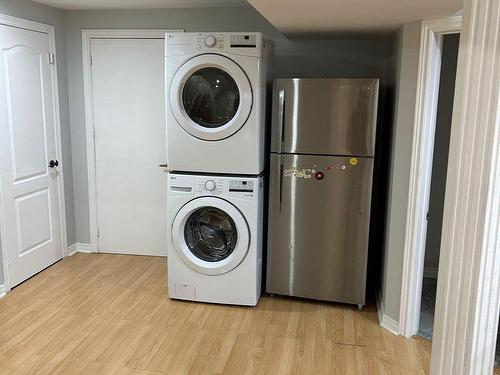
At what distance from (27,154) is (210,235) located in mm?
1675

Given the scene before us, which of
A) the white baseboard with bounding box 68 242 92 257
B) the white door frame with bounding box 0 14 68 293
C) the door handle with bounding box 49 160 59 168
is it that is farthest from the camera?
the white baseboard with bounding box 68 242 92 257

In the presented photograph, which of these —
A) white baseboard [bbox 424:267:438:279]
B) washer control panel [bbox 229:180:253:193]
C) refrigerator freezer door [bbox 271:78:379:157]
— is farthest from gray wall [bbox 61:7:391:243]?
white baseboard [bbox 424:267:438:279]

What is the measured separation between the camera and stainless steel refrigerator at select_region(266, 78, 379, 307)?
3162 millimetres

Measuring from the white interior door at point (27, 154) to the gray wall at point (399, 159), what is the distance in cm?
287

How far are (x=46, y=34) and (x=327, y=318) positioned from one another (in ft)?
10.8

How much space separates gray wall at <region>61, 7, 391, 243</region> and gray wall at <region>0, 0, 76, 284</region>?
0.08m

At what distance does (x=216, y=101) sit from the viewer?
3297 millimetres

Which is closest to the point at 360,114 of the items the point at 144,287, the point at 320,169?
the point at 320,169

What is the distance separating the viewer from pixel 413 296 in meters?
3.00

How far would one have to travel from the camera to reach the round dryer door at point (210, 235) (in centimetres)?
332

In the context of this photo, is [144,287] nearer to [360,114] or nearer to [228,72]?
[228,72]

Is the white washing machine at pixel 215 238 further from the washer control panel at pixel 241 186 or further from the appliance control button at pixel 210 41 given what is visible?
the appliance control button at pixel 210 41

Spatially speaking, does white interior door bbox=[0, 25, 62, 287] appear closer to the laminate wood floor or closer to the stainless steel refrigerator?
the laminate wood floor

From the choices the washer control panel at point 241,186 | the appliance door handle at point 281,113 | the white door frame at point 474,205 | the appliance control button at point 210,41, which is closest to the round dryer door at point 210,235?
the washer control panel at point 241,186
